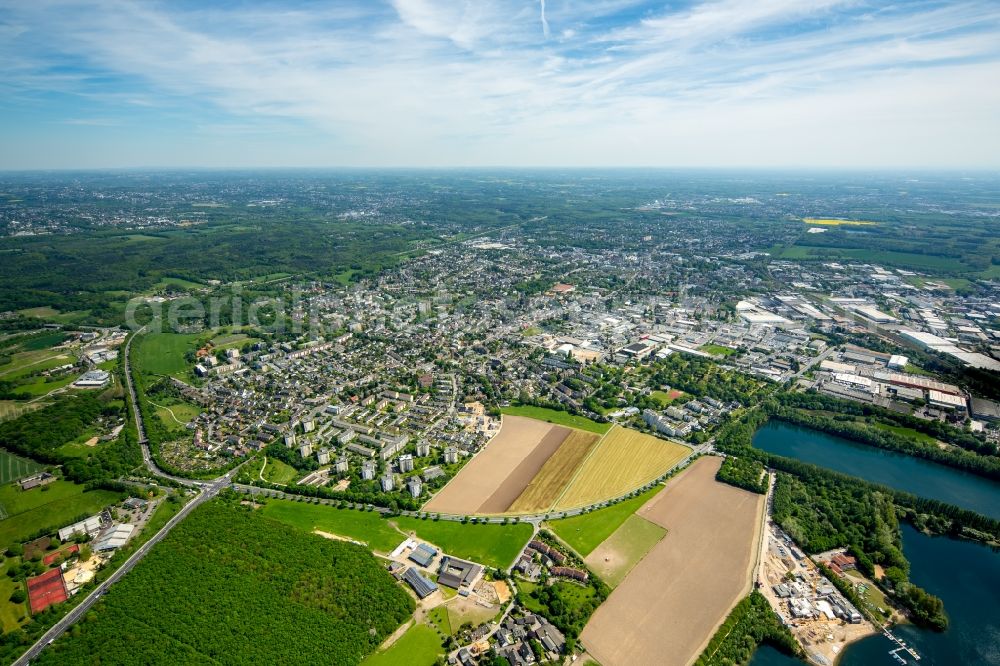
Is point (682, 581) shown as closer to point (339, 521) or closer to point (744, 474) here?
point (744, 474)

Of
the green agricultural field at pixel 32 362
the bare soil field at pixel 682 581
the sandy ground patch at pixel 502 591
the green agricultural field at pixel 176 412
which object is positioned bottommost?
the bare soil field at pixel 682 581

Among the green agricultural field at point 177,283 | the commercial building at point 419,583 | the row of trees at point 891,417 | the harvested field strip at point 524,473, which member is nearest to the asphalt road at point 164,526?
the harvested field strip at point 524,473

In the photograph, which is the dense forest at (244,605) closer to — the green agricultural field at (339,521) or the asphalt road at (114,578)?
the asphalt road at (114,578)

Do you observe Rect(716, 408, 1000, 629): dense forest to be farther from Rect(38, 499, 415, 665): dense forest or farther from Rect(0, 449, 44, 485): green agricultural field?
Rect(0, 449, 44, 485): green agricultural field

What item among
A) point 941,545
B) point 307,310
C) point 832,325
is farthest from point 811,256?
point 307,310

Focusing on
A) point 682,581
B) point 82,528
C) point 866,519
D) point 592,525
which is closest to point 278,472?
point 82,528

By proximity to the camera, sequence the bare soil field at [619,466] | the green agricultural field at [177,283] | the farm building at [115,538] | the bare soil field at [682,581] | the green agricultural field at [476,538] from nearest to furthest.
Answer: the bare soil field at [682,581], the green agricultural field at [476,538], the farm building at [115,538], the bare soil field at [619,466], the green agricultural field at [177,283]

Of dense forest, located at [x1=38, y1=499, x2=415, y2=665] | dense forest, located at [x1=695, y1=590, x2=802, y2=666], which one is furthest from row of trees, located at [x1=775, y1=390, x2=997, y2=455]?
dense forest, located at [x1=38, y1=499, x2=415, y2=665]
